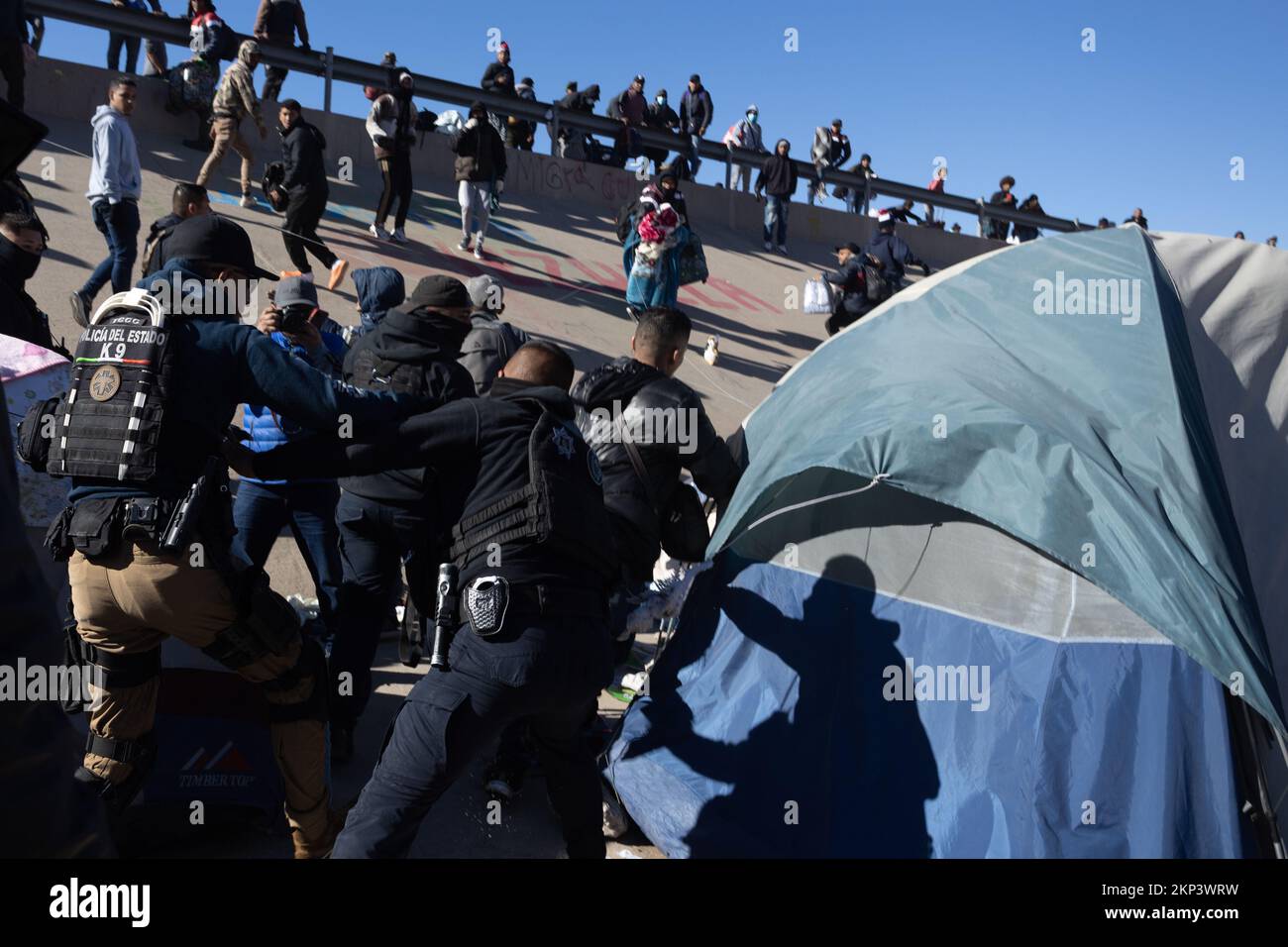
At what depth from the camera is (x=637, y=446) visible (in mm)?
4172

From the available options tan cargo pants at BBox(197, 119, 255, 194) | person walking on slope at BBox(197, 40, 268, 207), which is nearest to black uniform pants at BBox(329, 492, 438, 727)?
person walking on slope at BBox(197, 40, 268, 207)

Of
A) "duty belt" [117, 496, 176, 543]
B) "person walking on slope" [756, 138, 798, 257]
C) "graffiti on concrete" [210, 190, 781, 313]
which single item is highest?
"person walking on slope" [756, 138, 798, 257]

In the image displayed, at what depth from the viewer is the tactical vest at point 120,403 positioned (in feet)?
10.1

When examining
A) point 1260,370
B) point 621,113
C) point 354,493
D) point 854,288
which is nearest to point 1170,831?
point 1260,370

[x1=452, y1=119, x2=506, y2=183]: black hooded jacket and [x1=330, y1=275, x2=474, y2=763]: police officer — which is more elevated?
[x1=452, y1=119, x2=506, y2=183]: black hooded jacket

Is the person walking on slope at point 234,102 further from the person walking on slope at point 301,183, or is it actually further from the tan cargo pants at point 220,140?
the person walking on slope at point 301,183

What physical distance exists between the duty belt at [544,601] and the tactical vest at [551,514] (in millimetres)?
104

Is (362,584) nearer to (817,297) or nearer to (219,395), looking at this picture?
(219,395)

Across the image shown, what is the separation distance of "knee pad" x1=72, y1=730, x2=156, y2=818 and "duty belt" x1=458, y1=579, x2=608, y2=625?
3.59 ft

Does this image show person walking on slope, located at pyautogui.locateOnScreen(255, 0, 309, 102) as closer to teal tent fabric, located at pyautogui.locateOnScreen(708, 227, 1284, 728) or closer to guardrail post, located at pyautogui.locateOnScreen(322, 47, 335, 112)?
guardrail post, located at pyautogui.locateOnScreen(322, 47, 335, 112)

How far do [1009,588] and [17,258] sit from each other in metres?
4.68

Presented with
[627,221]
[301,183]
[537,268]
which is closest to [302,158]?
[301,183]

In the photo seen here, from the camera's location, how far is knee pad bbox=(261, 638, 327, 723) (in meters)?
3.51

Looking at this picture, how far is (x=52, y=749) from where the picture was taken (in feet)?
4.63
